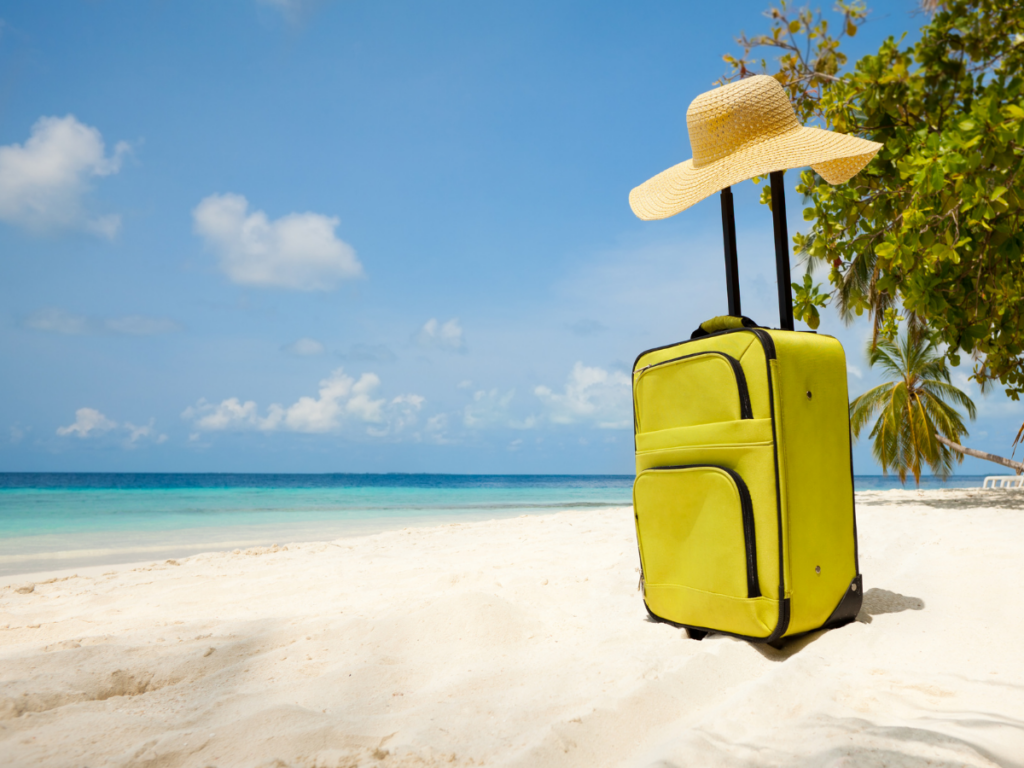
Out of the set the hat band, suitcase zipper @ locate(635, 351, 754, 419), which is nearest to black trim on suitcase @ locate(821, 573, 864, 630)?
suitcase zipper @ locate(635, 351, 754, 419)

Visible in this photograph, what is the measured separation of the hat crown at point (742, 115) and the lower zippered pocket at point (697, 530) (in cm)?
125

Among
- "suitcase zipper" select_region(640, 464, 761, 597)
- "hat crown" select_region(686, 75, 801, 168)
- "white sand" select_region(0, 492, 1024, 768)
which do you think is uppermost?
"hat crown" select_region(686, 75, 801, 168)

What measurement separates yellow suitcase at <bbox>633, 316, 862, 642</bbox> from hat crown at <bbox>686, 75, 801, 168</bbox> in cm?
76

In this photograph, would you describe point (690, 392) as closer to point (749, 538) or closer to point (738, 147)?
point (749, 538)

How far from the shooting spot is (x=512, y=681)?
158 cm

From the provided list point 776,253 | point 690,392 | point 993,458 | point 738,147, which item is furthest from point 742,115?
point 993,458

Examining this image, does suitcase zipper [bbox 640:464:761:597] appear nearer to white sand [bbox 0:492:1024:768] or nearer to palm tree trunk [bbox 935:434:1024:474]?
white sand [bbox 0:492:1024:768]

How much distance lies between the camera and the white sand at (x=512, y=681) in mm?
1176

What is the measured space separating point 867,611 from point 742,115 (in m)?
1.85

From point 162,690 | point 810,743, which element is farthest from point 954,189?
point 162,690

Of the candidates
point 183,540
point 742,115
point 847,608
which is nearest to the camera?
point 847,608

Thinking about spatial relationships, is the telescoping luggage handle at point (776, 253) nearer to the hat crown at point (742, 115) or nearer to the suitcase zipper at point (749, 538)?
the hat crown at point (742, 115)

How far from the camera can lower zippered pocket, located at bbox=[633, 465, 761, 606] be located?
1.78 m

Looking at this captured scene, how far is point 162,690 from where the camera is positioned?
5.14 ft
